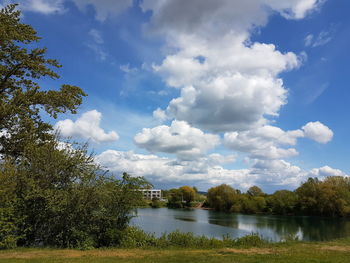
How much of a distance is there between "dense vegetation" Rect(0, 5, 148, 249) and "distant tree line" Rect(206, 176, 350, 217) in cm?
6921

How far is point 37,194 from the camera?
1659cm

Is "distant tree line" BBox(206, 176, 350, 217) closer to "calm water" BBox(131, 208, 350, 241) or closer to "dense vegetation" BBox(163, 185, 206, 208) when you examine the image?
"dense vegetation" BBox(163, 185, 206, 208)

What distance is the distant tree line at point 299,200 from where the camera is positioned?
74.1 meters

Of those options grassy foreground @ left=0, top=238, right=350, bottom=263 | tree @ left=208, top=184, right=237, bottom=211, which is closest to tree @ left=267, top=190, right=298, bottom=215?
tree @ left=208, top=184, right=237, bottom=211

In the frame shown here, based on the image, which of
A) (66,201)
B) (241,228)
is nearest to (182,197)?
(241,228)

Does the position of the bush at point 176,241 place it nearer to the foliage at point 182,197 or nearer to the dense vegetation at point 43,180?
the dense vegetation at point 43,180

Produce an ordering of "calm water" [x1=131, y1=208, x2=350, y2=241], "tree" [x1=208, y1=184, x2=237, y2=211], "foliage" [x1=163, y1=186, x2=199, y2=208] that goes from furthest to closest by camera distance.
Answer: "foliage" [x1=163, y1=186, x2=199, y2=208] → "tree" [x1=208, y1=184, x2=237, y2=211] → "calm water" [x1=131, y1=208, x2=350, y2=241]

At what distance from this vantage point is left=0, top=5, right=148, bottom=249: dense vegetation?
54.9 feet

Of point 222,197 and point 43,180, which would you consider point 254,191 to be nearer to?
point 222,197

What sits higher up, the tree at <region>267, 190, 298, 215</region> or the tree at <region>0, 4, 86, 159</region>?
the tree at <region>0, 4, 86, 159</region>

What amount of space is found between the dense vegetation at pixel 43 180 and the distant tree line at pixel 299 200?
6921cm

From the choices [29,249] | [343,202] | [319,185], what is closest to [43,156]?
[29,249]

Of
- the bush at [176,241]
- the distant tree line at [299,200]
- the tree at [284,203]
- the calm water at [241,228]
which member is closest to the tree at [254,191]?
the distant tree line at [299,200]

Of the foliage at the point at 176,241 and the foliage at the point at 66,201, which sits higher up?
the foliage at the point at 66,201
